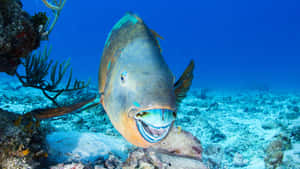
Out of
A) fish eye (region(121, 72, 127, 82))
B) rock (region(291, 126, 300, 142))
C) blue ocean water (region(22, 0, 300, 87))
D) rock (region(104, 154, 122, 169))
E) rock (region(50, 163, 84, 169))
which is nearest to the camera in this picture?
fish eye (region(121, 72, 127, 82))

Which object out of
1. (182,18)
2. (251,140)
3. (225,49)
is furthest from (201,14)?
(251,140)

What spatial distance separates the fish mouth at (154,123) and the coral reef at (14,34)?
90.1 inches

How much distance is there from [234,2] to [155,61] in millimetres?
168416

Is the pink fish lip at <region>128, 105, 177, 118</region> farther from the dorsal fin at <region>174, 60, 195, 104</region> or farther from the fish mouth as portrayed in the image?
the dorsal fin at <region>174, 60, 195, 104</region>

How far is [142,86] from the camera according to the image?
3.72 feet

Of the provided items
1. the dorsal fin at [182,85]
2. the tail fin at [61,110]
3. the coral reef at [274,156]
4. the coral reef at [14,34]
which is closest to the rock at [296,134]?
the coral reef at [274,156]

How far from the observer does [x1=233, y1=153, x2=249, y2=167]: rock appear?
13.5ft

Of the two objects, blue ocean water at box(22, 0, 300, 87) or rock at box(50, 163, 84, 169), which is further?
blue ocean water at box(22, 0, 300, 87)

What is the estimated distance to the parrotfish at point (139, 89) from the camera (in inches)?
41.5

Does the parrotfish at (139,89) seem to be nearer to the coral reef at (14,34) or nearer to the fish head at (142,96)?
the fish head at (142,96)

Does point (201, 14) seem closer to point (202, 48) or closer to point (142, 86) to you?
point (202, 48)

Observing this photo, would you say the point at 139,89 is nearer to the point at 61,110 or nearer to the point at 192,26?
the point at 61,110

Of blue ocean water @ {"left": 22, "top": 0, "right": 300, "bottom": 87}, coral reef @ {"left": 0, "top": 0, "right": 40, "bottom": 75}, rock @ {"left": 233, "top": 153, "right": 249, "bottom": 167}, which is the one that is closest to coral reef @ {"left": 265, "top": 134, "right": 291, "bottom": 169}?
rock @ {"left": 233, "top": 153, "right": 249, "bottom": 167}

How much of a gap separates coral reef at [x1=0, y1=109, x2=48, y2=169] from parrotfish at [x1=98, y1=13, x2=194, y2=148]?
3.56ft
